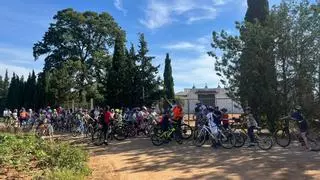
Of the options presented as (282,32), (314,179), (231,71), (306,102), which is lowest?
(314,179)

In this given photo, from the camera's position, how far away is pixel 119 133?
25.2 m

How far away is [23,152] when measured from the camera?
58.3 ft

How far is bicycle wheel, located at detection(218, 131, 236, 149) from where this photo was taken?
1944 cm

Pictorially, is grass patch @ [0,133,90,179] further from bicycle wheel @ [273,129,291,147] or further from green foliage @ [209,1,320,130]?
green foliage @ [209,1,320,130]

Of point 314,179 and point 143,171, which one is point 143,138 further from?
point 314,179

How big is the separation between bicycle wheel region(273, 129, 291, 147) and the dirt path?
381mm

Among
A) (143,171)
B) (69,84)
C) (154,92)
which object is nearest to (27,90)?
(69,84)

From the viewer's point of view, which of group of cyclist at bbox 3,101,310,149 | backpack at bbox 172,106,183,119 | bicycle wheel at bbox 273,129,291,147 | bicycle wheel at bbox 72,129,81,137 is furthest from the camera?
bicycle wheel at bbox 72,129,81,137

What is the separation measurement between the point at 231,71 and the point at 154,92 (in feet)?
47.9

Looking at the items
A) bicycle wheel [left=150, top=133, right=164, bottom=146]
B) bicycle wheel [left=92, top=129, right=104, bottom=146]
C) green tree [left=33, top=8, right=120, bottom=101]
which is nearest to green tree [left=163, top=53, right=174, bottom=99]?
green tree [left=33, top=8, right=120, bottom=101]

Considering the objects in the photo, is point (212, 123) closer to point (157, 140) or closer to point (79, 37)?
point (157, 140)

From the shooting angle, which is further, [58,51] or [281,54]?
[58,51]

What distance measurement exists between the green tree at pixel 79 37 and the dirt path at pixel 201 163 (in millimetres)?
42557

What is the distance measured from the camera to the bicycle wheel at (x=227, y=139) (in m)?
19.4
